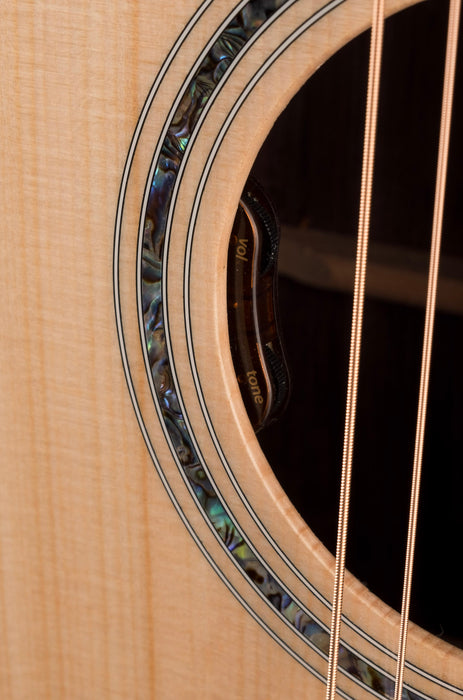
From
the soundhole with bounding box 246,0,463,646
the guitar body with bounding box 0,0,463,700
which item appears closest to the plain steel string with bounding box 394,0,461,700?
the guitar body with bounding box 0,0,463,700

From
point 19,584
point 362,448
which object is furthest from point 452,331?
point 19,584

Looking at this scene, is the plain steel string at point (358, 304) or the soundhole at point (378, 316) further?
the soundhole at point (378, 316)

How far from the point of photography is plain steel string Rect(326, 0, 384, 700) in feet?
1.32

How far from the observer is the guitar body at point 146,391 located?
44 cm

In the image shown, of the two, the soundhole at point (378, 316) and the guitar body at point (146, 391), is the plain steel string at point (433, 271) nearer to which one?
the guitar body at point (146, 391)

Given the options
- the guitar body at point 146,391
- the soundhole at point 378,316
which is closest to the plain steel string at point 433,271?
the guitar body at point 146,391

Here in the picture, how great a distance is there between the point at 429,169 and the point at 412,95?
5cm

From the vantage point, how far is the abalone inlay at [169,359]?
429 millimetres

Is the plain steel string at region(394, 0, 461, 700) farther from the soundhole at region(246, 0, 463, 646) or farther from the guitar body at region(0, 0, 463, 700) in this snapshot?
the soundhole at region(246, 0, 463, 646)

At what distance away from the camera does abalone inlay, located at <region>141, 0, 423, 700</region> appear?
0.43 metres

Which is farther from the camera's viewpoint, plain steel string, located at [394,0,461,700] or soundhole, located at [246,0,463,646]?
soundhole, located at [246,0,463,646]

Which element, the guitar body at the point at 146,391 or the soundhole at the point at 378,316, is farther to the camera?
the soundhole at the point at 378,316

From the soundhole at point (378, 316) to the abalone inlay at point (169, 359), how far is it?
0.09m

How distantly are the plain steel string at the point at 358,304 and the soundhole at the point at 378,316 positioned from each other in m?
0.10
